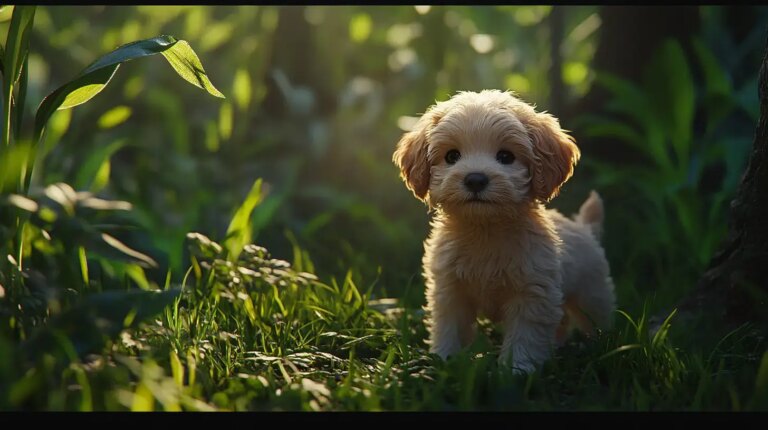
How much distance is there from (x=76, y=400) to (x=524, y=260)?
175cm

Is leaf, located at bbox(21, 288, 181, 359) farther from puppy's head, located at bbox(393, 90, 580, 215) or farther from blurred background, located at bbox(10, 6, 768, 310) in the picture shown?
blurred background, located at bbox(10, 6, 768, 310)

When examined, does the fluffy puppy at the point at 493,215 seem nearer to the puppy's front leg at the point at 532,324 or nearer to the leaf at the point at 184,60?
the puppy's front leg at the point at 532,324

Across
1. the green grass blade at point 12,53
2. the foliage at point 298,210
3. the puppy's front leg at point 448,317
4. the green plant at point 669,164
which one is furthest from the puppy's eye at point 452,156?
the green plant at point 669,164

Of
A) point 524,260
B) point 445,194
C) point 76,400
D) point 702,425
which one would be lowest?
point 76,400

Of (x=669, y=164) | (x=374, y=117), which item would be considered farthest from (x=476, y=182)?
(x=374, y=117)

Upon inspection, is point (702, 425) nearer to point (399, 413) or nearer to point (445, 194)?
point (399, 413)

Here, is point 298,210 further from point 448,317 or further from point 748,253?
point 748,253

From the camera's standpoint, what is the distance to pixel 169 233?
5156 millimetres

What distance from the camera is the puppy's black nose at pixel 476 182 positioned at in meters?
3.18

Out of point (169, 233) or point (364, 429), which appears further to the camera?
point (169, 233)

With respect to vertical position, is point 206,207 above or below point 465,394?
above

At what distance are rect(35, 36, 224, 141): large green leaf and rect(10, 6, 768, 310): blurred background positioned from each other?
125 cm

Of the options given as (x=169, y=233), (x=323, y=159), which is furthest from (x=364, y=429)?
(x=323, y=159)

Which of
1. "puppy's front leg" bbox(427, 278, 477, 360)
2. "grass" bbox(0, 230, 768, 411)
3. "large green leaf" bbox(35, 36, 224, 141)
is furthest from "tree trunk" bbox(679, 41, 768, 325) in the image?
"large green leaf" bbox(35, 36, 224, 141)
